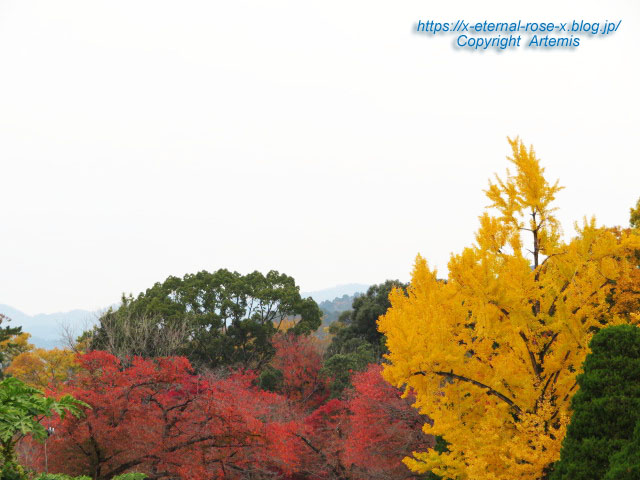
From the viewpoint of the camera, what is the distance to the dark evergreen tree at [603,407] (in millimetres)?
6871

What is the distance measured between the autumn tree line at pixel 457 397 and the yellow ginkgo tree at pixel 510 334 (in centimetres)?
3

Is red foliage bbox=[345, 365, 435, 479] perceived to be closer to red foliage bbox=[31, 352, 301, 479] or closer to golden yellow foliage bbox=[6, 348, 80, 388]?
red foliage bbox=[31, 352, 301, 479]

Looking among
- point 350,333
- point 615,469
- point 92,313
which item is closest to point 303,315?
point 350,333

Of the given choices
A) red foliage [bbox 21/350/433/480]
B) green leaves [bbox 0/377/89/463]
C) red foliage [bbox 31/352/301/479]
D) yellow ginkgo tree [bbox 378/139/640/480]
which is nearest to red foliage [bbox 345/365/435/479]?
red foliage [bbox 21/350/433/480]

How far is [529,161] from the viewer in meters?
9.43

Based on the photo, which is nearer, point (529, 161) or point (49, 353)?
point (529, 161)

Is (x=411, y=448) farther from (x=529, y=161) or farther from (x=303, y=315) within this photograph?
(x=303, y=315)

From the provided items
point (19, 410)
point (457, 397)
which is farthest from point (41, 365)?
point (457, 397)

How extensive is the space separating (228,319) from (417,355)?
23.8 m

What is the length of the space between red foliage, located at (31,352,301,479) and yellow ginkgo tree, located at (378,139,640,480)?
19.7ft

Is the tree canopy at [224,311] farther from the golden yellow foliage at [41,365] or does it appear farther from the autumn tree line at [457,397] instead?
the golden yellow foliage at [41,365]

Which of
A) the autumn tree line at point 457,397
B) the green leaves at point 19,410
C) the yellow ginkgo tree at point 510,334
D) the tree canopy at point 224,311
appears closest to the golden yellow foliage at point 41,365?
the tree canopy at point 224,311

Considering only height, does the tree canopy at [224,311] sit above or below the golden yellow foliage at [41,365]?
above

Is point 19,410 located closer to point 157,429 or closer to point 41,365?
point 157,429
